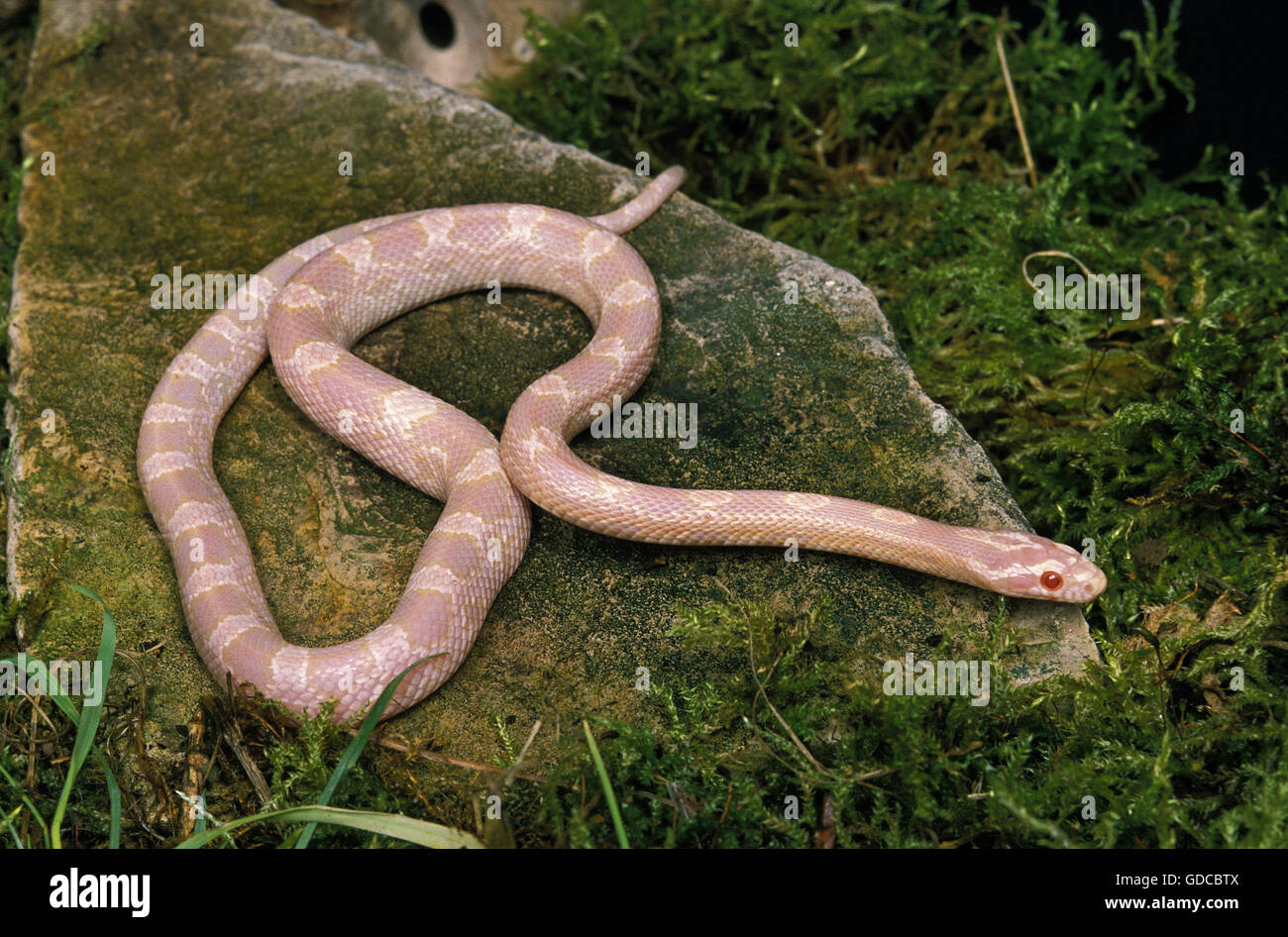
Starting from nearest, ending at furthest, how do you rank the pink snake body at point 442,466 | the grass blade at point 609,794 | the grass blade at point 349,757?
the grass blade at point 609,794 → the grass blade at point 349,757 → the pink snake body at point 442,466

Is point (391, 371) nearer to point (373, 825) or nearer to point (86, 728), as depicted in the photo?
point (86, 728)

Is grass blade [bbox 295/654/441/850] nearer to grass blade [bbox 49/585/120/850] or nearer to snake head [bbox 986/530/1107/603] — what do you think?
grass blade [bbox 49/585/120/850]

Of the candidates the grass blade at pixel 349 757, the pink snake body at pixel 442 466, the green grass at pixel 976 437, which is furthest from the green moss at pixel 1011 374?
the grass blade at pixel 349 757

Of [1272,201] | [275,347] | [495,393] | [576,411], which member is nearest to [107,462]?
[275,347]

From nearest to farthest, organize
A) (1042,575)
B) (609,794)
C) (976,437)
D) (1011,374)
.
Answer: (609,794)
(1042,575)
(1011,374)
(976,437)

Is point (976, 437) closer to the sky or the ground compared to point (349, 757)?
closer to the sky

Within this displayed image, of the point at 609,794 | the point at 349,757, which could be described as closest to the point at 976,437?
the point at 609,794

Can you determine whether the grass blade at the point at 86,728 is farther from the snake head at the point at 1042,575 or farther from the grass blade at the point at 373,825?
the snake head at the point at 1042,575
